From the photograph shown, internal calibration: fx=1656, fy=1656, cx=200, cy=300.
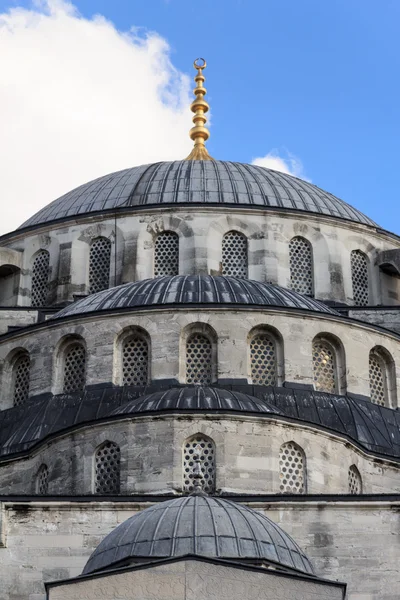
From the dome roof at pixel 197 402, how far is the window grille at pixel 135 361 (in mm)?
2037

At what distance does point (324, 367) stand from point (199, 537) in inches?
395

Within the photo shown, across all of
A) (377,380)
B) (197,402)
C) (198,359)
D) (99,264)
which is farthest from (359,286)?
(197,402)

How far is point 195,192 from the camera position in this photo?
4016 cm

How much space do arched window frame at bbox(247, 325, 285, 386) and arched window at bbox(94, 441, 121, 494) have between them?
411 centimetres

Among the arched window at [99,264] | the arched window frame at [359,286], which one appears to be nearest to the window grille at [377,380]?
the arched window frame at [359,286]

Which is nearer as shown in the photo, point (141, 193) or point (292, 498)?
point (292, 498)

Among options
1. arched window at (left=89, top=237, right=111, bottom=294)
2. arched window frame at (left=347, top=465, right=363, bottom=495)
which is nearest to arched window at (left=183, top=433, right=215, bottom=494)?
arched window frame at (left=347, top=465, right=363, bottom=495)

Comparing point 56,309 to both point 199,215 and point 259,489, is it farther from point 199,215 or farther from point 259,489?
point 259,489

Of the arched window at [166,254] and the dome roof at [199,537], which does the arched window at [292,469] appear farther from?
the arched window at [166,254]

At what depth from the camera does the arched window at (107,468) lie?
2795 centimetres

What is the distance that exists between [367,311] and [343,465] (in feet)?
29.0

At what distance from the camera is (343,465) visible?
28.6m

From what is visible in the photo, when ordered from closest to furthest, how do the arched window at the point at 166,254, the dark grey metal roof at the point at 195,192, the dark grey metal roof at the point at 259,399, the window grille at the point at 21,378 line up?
1. the dark grey metal roof at the point at 259,399
2. the window grille at the point at 21,378
3. the arched window at the point at 166,254
4. the dark grey metal roof at the point at 195,192

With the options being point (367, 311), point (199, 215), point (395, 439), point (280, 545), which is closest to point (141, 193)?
point (199, 215)
